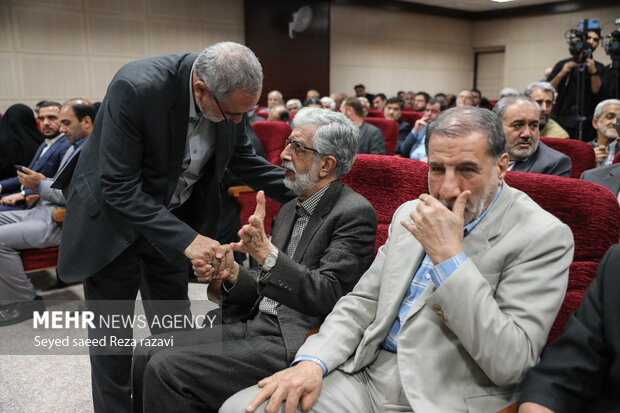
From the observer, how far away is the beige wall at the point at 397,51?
10281 millimetres

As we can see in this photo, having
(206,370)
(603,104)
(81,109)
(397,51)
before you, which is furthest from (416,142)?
(397,51)

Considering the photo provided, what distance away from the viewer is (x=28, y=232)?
285 cm

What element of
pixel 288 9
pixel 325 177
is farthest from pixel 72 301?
pixel 288 9

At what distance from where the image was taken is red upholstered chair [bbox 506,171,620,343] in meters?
1.33

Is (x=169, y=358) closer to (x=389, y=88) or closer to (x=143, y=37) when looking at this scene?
(x=143, y=37)

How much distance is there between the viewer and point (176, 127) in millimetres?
1638

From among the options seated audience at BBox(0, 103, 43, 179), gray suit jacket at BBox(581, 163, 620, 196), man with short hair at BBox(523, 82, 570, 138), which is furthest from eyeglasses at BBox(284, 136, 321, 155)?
seated audience at BBox(0, 103, 43, 179)

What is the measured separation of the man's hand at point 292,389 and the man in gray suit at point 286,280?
0.67ft

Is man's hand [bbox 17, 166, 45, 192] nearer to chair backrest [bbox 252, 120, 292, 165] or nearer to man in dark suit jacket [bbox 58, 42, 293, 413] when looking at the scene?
man in dark suit jacket [bbox 58, 42, 293, 413]

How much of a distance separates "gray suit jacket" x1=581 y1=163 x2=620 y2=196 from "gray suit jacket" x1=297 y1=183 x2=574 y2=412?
131cm

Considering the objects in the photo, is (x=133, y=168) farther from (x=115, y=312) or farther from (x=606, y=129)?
(x=606, y=129)

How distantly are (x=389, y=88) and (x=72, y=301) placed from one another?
30.8 ft

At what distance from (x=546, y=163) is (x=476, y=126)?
1.38 metres

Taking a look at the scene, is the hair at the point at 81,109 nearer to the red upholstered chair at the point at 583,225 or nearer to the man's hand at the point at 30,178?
the man's hand at the point at 30,178
